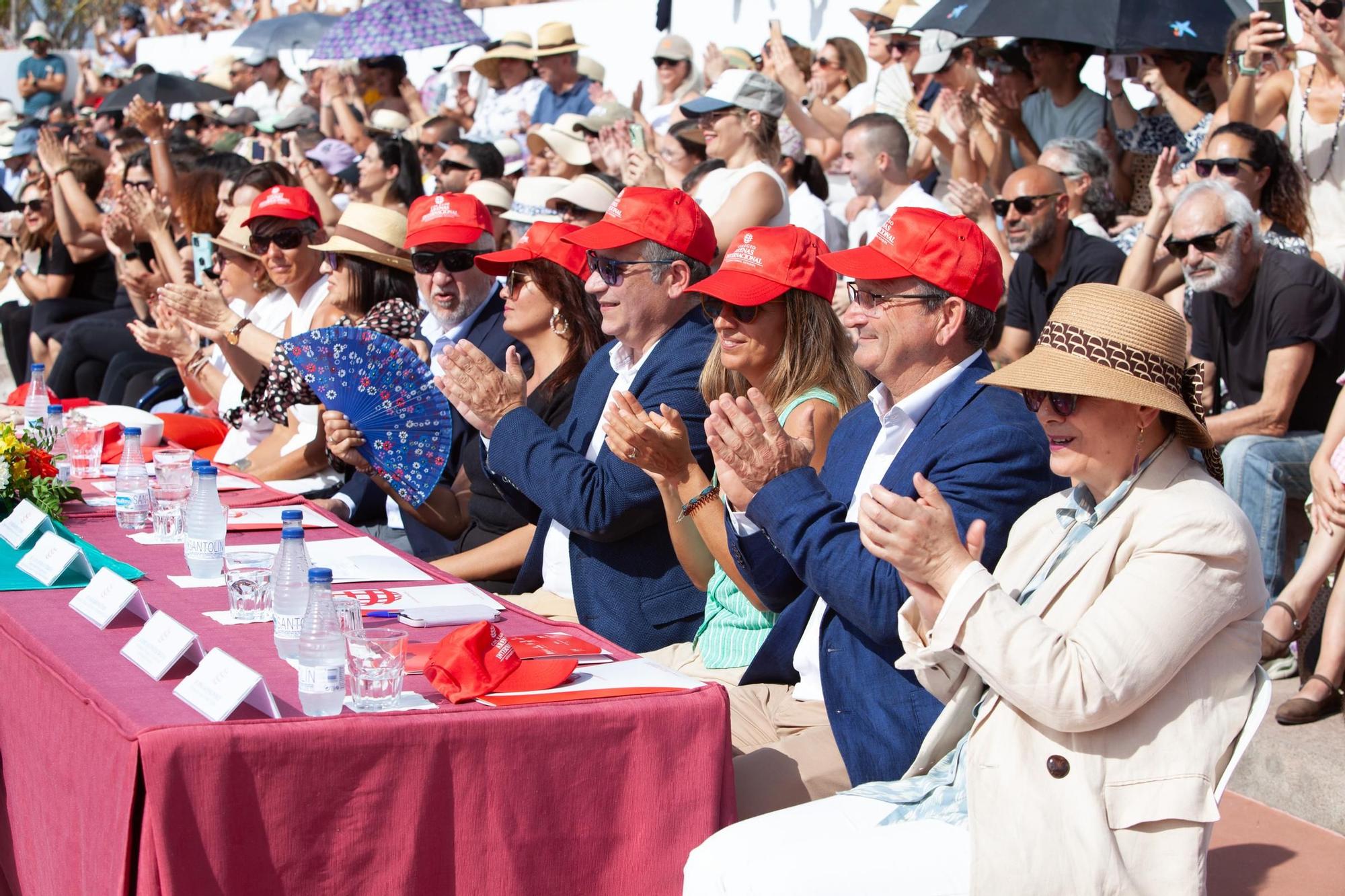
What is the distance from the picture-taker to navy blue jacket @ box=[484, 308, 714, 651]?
13.4ft

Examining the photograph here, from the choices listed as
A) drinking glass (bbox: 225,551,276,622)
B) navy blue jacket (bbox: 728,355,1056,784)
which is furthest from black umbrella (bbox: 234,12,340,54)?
navy blue jacket (bbox: 728,355,1056,784)

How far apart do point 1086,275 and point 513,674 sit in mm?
4478

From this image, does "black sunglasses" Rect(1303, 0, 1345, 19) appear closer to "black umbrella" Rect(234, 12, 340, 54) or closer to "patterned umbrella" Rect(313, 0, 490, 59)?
"patterned umbrella" Rect(313, 0, 490, 59)

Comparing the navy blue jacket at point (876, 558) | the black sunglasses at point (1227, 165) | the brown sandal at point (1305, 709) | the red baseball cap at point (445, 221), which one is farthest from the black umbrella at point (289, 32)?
the navy blue jacket at point (876, 558)

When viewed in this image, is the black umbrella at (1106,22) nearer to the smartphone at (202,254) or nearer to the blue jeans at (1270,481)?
the blue jeans at (1270,481)

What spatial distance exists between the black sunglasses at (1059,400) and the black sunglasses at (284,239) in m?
4.46

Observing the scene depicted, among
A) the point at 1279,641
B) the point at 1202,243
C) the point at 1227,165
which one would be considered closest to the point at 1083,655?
the point at 1279,641

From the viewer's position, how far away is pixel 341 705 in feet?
8.98

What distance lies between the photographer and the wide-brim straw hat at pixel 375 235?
617 centimetres

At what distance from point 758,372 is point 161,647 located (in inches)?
71.0

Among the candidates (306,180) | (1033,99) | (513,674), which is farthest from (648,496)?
(306,180)

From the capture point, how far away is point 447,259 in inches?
229

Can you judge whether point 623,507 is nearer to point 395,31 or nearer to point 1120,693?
point 1120,693

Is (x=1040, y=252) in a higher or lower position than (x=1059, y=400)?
lower
